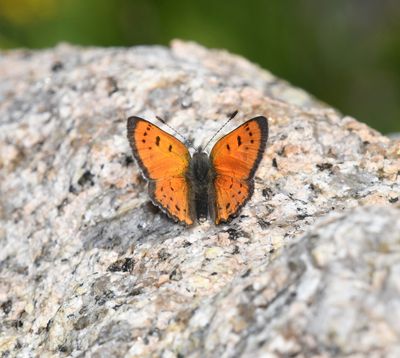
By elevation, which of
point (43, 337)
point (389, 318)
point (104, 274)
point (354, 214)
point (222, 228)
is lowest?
point (43, 337)

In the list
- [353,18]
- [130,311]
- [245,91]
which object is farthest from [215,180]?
[353,18]

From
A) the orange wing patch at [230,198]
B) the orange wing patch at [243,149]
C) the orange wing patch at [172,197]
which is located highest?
the orange wing patch at [243,149]

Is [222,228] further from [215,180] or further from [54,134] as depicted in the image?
[54,134]

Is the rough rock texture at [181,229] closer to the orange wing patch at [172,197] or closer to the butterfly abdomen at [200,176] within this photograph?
the orange wing patch at [172,197]

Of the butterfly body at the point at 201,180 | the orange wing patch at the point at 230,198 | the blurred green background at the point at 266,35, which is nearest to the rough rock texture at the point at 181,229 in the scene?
the orange wing patch at the point at 230,198

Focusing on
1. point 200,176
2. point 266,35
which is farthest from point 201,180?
point 266,35

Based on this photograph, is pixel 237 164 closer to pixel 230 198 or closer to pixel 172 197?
pixel 230 198

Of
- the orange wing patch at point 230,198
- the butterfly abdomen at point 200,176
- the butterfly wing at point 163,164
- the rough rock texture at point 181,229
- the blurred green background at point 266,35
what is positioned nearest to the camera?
the rough rock texture at point 181,229
